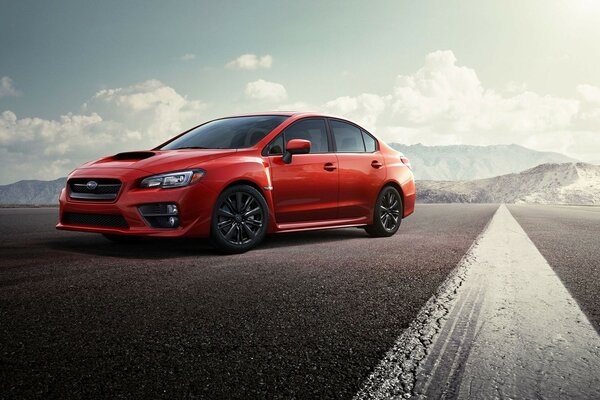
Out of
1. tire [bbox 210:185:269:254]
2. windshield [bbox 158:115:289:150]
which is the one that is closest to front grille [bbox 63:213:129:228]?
tire [bbox 210:185:269:254]

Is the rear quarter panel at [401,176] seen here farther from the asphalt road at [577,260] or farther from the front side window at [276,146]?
the front side window at [276,146]

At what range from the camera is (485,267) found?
5098 mm

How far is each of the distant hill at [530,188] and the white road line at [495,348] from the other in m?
96.1

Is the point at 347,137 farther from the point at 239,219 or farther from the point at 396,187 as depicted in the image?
the point at 239,219

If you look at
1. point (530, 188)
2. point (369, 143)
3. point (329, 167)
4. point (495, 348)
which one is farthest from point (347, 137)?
point (530, 188)

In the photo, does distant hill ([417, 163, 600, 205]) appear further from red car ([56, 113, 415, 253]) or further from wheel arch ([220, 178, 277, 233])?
wheel arch ([220, 178, 277, 233])

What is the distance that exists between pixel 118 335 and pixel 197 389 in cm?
90

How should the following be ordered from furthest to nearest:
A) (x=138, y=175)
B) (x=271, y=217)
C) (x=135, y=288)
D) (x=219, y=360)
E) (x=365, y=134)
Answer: (x=365, y=134), (x=271, y=217), (x=138, y=175), (x=135, y=288), (x=219, y=360)

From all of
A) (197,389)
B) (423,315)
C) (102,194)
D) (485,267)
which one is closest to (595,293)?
(485,267)

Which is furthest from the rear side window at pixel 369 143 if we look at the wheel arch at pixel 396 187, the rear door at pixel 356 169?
the wheel arch at pixel 396 187

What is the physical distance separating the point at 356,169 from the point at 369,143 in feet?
2.58

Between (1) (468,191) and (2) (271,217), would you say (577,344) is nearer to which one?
(2) (271,217)

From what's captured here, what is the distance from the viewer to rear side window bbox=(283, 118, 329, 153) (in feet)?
22.4

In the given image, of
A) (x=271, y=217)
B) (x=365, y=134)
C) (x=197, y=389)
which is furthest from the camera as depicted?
(x=365, y=134)
